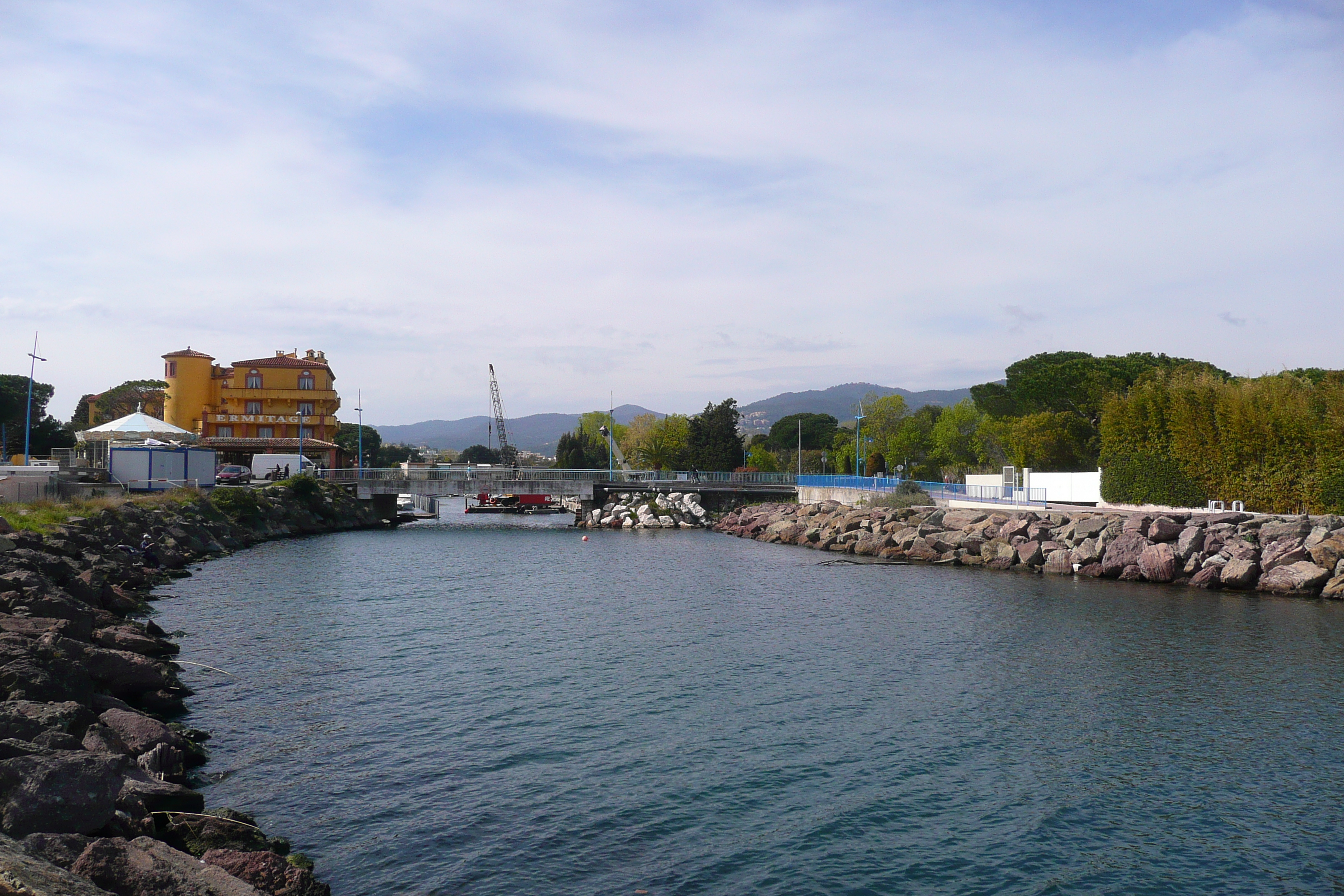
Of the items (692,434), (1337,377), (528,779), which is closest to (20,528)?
(528,779)

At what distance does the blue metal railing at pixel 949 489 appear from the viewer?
5694 centimetres

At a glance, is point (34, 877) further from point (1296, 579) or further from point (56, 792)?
point (1296, 579)

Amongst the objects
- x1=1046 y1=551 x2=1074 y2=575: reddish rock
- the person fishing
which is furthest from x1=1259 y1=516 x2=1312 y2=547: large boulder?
the person fishing

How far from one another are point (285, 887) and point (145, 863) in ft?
5.11

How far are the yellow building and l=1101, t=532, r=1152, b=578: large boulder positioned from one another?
3224 inches

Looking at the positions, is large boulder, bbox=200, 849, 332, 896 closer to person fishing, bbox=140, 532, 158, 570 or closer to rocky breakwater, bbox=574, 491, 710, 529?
person fishing, bbox=140, 532, 158, 570

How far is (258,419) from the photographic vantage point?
10062 cm

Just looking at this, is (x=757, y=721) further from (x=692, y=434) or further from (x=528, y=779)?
(x=692, y=434)

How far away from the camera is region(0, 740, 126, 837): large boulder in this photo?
404 inches

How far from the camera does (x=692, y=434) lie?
111 metres

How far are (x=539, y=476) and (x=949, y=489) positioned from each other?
124ft

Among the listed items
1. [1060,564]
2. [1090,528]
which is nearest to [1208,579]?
[1060,564]

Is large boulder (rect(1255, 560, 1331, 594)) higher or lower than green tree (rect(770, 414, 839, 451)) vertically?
lower

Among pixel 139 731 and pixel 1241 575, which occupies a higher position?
pixel 1241 575
